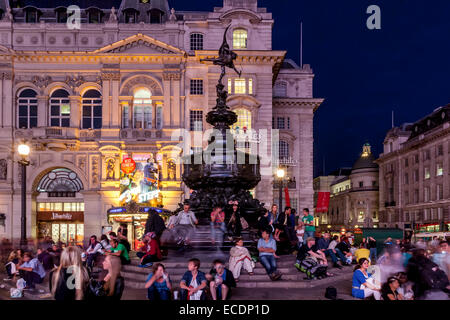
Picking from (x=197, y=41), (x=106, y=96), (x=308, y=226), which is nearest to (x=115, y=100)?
(x=106, y=96)

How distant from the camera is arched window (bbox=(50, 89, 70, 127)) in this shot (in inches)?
1861

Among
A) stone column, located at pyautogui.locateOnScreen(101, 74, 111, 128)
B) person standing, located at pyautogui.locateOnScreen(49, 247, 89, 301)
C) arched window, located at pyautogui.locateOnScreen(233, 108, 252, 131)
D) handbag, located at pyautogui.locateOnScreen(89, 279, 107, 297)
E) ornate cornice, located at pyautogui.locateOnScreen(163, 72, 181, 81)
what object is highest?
ornate cornice, located at pyautogui.locateOnScreen(163, 72, 181, 81)

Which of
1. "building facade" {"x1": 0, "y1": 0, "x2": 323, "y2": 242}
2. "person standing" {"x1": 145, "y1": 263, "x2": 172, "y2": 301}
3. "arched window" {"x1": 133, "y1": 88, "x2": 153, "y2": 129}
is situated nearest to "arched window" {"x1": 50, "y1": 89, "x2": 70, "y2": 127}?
"building facade" {"x1": 0, "y1": 0, "x2": 323, "y2": 242}

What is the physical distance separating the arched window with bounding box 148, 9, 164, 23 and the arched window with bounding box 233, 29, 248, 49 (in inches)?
310

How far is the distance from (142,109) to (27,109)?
430 inches

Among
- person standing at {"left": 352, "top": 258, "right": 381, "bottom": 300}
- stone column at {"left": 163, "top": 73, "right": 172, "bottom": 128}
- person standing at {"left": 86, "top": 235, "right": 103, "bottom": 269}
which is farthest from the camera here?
stone column at {"left": 163, "top": 73, "right": 172, "bottom": 128}

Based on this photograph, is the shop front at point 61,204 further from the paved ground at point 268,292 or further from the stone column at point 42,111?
the paved ground at point 268,292

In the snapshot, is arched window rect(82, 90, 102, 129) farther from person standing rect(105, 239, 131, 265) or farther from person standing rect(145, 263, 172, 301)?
person standing rect(145, 263, 172, 301)

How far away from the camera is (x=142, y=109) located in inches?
1865

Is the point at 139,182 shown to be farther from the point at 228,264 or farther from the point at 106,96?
the point at 228,264

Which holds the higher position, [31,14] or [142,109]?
[31,14]

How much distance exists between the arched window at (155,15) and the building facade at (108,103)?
2.12 meters

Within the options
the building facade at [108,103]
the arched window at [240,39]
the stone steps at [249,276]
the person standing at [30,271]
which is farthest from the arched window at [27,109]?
the stone steps at [249,276]
